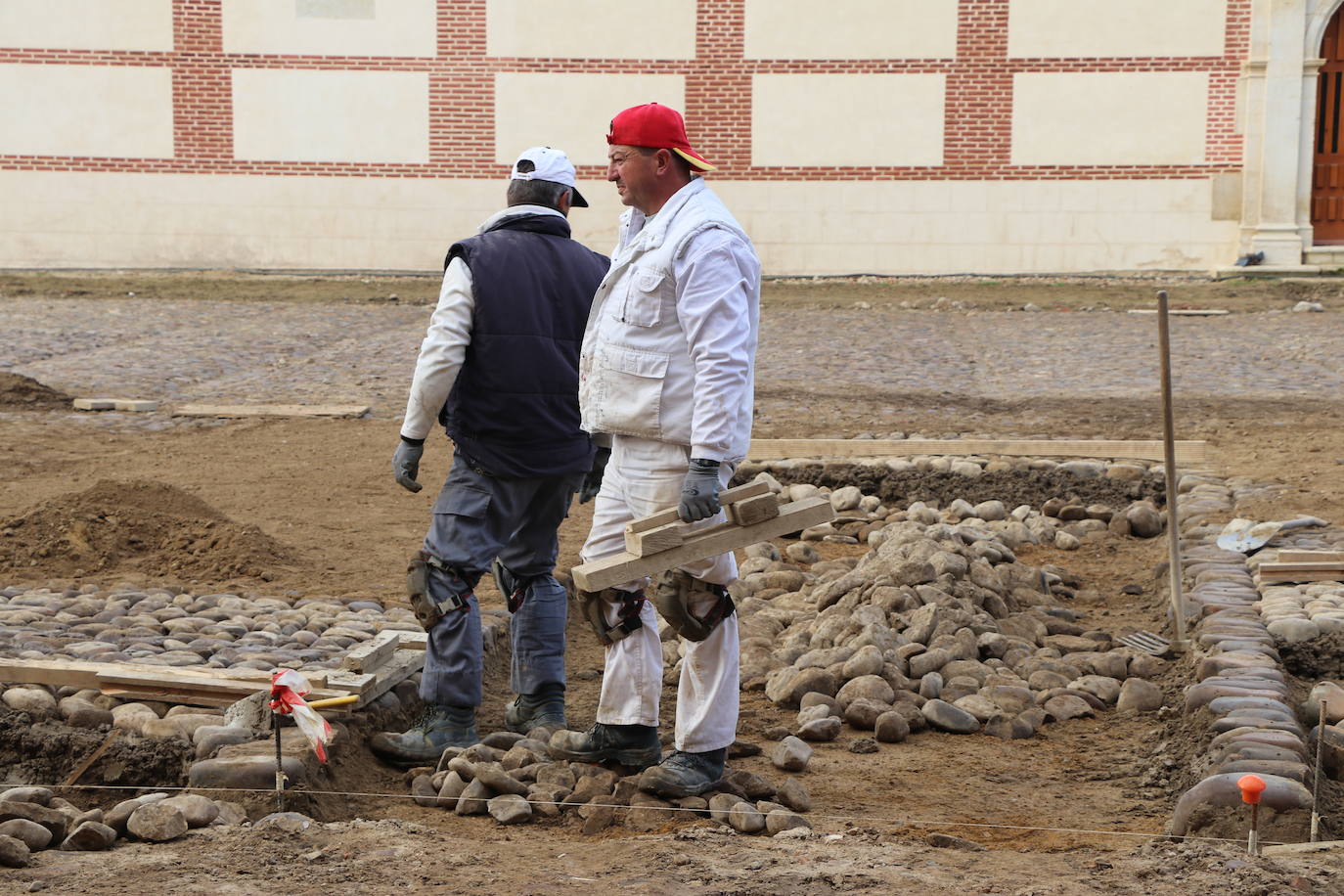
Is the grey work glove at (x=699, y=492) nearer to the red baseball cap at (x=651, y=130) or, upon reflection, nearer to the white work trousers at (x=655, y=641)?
the white work trousers at (x=655, y=641)

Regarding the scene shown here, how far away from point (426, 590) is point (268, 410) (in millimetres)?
7298

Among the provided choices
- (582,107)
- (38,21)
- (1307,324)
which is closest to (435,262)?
(582,107)

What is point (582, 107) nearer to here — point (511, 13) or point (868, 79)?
point (511, 13)

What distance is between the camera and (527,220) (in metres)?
5.11

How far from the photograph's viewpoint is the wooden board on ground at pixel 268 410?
11.7m

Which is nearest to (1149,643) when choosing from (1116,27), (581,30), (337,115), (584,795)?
(584,795)

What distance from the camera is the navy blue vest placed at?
16.3ft

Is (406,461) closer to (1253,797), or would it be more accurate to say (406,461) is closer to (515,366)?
(515,366)

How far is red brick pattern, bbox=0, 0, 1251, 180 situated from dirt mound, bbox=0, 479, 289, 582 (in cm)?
1534

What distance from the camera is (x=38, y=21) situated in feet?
72.1

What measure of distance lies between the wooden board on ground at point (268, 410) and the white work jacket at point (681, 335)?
24.9 feet

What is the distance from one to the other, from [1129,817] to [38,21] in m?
21.7

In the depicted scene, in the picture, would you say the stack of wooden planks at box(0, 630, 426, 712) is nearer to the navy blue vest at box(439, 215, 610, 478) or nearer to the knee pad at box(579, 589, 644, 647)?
the navy blue vest at box(439, 215, 610, 478)

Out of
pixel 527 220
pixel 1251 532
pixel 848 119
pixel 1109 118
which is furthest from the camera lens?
pixel 848 119
